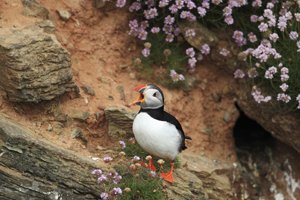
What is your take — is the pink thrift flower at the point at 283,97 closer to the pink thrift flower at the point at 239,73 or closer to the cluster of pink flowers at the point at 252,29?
the cluster of pink flowers at the point at 252,29

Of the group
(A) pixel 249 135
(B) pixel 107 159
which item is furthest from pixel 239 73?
(B) pixel 107 159

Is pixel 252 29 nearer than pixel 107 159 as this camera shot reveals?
No

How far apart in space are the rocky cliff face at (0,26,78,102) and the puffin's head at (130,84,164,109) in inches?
35.4

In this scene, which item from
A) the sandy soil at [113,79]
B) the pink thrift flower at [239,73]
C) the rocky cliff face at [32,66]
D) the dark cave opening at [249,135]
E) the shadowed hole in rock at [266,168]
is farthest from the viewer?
the dark cave opening at [249,135]

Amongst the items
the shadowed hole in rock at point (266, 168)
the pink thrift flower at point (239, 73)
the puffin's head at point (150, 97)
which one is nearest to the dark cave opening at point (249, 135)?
the shadowed hole in rock at point (266, 168)

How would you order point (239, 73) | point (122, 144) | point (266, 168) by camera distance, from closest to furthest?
point (122, 144) < point (239, 73) < point (266, 168)

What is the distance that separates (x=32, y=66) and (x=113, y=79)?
4.99ft

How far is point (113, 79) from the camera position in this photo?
8.25m

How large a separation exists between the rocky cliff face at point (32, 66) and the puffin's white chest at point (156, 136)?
99 cm

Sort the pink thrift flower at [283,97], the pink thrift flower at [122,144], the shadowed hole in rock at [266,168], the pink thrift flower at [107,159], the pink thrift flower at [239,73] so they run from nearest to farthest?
the pink thrift flower at [107,159] < the pink thrift flower at [122,144] < the pink thrift flower at [283,97] < the pink thrift flower at [239,73] < the shadowed hole in rock at [266,168]

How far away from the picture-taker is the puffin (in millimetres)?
6801

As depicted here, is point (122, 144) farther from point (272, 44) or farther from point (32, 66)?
point (272, 44)

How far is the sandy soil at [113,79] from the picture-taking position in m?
7.63

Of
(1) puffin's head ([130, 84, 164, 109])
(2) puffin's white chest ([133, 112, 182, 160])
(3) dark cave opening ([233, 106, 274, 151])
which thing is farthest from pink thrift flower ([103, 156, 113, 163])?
(3) dark cave opening ([233, 106, 274, 151])
